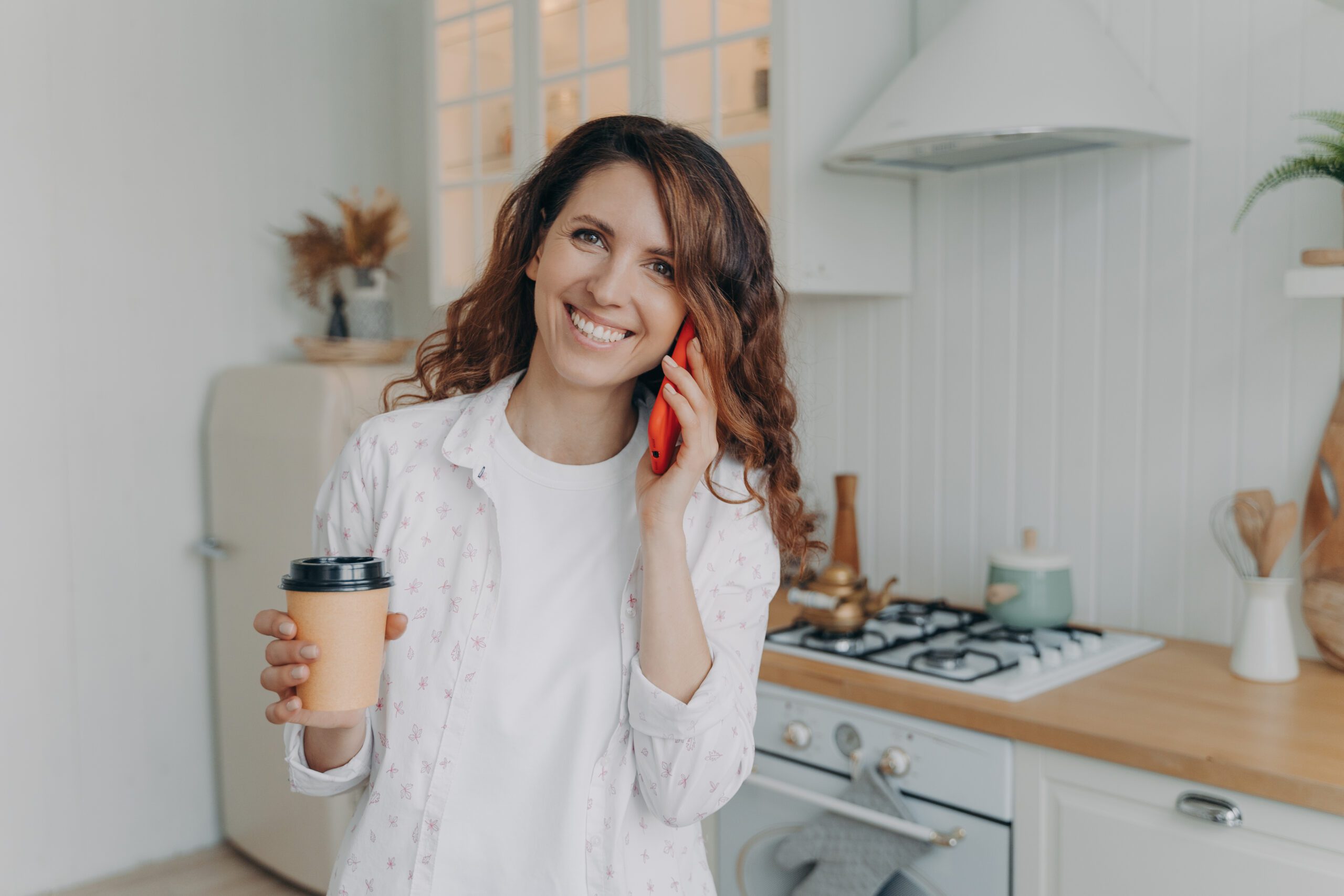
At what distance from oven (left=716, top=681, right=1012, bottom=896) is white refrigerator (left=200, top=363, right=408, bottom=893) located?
0.95 m

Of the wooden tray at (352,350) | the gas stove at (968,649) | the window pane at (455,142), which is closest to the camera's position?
the gas stove at (968,649)

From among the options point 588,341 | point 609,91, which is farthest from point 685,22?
point 588,341

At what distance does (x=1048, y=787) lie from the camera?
158 cm

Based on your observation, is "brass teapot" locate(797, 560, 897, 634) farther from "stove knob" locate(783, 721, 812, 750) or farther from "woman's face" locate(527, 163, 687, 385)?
"woman's face" locate(527, 163, 687, 385)

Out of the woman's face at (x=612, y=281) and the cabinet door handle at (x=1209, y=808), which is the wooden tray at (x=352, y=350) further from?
the cabinet door handle at (x=1209, y=808)

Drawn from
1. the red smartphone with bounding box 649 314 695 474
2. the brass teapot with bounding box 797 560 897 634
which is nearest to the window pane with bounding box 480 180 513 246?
the brass teapot with bounding box 797 560 897 634

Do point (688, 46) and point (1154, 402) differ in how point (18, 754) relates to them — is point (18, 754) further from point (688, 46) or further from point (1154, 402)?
point (1154, 402)

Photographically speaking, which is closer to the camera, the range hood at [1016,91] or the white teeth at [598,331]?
the white teeth at [598,331]

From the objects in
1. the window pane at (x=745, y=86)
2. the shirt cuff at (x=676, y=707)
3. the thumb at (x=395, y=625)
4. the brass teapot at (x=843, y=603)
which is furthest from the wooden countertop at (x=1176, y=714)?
the window pane at (x=745, y=86)

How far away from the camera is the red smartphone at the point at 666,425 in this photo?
1.16m

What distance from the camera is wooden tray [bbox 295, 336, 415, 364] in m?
2.79

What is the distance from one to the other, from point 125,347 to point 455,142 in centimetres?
98

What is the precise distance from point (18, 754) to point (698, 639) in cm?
223

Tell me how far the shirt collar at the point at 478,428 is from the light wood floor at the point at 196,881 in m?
1.96
